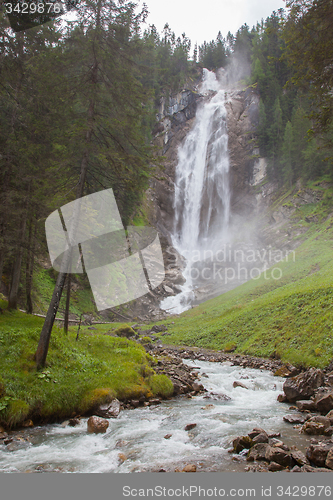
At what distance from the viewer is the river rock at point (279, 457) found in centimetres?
443

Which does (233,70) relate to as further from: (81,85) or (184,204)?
(81,85)

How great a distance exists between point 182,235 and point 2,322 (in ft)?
144


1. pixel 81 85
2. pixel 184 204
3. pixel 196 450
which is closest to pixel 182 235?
pixel 184 204

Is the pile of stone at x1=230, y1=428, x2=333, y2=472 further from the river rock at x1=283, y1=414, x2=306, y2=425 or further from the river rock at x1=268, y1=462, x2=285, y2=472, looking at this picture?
the river rock at x1=283, y1=414, x2=306, y2=425

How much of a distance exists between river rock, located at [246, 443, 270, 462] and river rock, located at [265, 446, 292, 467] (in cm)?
14

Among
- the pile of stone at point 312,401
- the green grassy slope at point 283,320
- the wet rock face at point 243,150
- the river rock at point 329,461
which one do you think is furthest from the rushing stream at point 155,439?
the wet rock face at point 243,150

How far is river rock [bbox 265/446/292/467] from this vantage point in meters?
4.43

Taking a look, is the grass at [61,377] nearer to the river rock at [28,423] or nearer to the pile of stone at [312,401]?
the river rock at [28,423]

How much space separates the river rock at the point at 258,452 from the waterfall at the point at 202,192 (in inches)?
1534

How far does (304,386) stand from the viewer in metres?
A: 8.55

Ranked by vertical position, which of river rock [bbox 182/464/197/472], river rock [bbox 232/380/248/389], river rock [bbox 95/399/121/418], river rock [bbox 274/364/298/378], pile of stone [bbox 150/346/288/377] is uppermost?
river rock [bbox 182/464/197/472]

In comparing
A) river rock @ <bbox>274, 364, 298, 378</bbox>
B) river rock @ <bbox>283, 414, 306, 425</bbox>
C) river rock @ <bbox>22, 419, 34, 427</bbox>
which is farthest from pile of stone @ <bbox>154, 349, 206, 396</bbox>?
river rock @ <bbox>22, 419, 34, 427</bbox>

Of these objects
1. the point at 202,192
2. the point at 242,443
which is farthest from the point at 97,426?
the point at 202,192

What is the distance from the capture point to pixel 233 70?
289 feet
